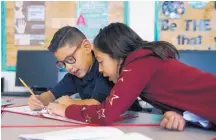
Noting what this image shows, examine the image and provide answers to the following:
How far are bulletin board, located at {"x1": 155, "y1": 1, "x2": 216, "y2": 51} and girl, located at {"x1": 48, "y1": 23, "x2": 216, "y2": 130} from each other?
3.81ft

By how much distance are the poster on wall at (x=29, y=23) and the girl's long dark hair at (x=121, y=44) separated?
1.32m

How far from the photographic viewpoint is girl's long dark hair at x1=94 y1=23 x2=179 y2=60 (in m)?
1.11

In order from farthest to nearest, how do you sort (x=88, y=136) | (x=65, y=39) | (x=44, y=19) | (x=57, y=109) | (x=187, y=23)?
(x=44, y=19), (x=187, y=23), (x=65, y=39), (x=57, y=109), (x=88, y=136)

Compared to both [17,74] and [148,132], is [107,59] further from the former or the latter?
[17,74]

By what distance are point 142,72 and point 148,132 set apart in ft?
0.66

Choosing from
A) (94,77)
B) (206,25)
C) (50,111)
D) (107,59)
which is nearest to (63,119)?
(50,111)

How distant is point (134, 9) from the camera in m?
2.28

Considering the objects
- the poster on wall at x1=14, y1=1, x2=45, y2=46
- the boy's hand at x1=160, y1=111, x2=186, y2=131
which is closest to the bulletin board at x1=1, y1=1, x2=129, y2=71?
the poster on wall at x1=14, y1=1, x2=45, y2=46

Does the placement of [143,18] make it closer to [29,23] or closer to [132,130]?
[29,23]

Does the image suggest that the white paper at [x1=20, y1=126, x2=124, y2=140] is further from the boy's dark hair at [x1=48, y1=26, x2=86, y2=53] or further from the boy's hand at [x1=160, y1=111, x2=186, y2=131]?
the boy's dark hair at [x1=48, y1=26, x2=86, y2=53]

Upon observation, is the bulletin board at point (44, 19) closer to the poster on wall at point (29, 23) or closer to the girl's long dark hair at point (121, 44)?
the poster on wall at point (29, 23)

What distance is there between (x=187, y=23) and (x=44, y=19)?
3.52 ft

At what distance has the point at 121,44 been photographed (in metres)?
1.12

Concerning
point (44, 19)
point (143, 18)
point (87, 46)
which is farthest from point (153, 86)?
point (44, 19)
